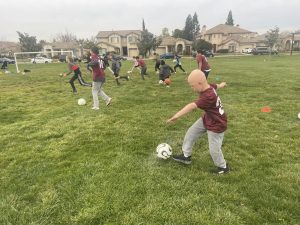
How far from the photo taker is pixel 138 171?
4.76 metres

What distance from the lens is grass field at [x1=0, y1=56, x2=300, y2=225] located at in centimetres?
365

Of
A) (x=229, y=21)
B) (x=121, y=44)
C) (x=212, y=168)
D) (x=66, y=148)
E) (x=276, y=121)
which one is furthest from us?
(x=229, y=21)

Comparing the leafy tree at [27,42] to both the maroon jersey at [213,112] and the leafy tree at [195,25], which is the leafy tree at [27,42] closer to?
the leafy tree at [195,25]

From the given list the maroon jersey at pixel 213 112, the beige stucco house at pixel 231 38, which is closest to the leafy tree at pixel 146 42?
the beige stucco house at pixel 231 38

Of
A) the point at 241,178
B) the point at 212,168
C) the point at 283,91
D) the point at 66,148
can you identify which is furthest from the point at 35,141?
the point at 283,91

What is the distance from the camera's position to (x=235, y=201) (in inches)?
153

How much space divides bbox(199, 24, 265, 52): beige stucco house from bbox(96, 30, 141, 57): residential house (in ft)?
77.0

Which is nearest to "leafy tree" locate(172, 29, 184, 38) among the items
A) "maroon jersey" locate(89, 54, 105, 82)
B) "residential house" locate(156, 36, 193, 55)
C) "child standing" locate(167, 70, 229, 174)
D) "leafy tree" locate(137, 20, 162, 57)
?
"residential house" locate(156, 36, 193, 55)

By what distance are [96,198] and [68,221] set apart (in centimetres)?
53

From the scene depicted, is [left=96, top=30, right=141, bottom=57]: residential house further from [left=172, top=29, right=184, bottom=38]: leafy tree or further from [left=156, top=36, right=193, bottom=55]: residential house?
[left=172, top=29, right=184, bottom=38]: leafy tree

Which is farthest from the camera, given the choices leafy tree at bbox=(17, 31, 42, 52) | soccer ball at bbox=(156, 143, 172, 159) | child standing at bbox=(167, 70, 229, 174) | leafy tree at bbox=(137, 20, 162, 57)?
leafy tree at bbox=(17, 31, 42, 52)

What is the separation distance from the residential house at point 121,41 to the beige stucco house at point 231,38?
23462 millimetres

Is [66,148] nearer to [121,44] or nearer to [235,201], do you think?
[235,201]

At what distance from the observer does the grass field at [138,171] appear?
3.65 metres
